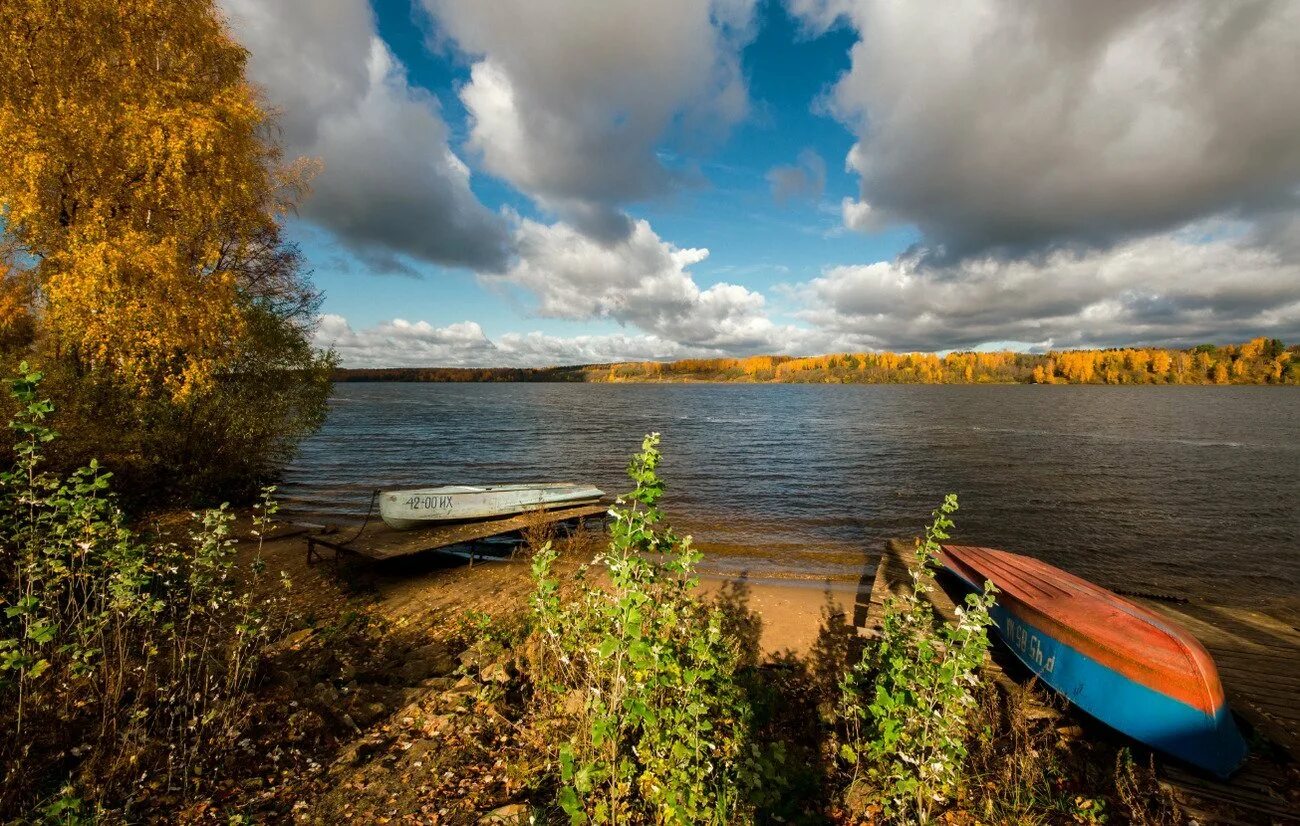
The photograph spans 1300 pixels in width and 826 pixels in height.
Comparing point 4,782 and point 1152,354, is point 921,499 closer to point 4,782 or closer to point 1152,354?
point 4,782

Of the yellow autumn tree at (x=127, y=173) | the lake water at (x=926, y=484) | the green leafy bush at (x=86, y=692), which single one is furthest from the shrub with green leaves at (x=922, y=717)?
the yellow autumn tree at (x=127, y=173)

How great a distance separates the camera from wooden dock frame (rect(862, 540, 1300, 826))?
5.87 meters

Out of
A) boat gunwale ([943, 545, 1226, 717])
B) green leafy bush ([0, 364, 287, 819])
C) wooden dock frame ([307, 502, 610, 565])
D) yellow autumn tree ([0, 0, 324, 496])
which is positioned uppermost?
yellow autumn tree ([0, 0, 324, 496])

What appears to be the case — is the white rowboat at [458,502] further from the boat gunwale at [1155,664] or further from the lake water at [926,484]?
the boat gunwale at [1155,664]

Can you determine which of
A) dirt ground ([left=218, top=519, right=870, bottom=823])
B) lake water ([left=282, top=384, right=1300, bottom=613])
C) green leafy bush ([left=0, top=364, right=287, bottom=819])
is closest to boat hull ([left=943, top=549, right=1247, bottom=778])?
dirt ground ([left=218, top=519, right=870, bottom=823])

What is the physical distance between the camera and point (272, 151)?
16594mm

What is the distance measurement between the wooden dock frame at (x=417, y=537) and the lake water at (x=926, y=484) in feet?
20.2

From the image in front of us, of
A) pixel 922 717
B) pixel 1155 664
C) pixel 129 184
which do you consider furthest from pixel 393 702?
pixel 129 184

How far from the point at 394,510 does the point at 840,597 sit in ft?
44.5

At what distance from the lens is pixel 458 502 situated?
1659cm

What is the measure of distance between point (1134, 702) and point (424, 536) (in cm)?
1504

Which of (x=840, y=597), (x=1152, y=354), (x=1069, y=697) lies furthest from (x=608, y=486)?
(x=1152, y=354)

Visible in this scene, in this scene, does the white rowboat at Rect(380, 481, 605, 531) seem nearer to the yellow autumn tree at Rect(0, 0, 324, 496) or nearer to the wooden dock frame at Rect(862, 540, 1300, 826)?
the yellow autumn tree at Rect(0, 0, 324, 496)

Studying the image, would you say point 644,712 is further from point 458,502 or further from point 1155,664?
point 458,502
